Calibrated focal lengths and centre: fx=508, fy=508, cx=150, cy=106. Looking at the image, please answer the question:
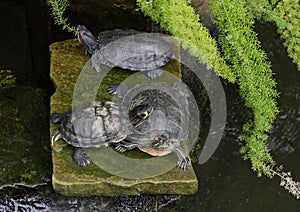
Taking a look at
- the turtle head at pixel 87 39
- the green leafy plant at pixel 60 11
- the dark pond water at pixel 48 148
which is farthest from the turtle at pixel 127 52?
the dark pond water at pixel 48 148

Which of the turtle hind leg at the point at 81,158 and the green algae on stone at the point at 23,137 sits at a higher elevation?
the turtle hind leg at the point at 81,158

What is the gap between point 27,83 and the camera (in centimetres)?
302

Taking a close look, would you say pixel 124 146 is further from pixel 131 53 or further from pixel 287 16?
pixel 287 16

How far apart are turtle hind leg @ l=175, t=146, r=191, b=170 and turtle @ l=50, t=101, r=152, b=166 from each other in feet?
0.87

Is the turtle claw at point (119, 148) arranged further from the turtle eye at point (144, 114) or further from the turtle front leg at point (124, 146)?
the turtle eye at point (144, 114)

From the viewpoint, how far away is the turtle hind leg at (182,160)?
2678 mm

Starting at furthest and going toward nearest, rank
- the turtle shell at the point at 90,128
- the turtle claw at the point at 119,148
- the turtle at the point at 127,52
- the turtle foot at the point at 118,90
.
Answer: the turtle at the point at 127,52 → the turtle foot at the point at 118,90 → the turtle claw at the point at 119,148 → the turtle shell at the point at 90,128

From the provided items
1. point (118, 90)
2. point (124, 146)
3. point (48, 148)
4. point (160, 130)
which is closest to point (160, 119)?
point (160, 130)

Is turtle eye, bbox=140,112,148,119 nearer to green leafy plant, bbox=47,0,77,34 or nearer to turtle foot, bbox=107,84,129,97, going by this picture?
turtle foot, bbox=107,84,129,97

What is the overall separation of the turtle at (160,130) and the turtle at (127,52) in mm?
232

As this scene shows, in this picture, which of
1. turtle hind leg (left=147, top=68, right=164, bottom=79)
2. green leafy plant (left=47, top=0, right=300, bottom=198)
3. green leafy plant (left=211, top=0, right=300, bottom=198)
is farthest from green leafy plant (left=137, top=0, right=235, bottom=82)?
turtle hind leg (left=147, top=68, right=164, bottom=79)

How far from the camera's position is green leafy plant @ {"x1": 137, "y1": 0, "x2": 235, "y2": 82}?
9.79 feet

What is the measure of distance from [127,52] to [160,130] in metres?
0.58

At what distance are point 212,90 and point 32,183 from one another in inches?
57.8
